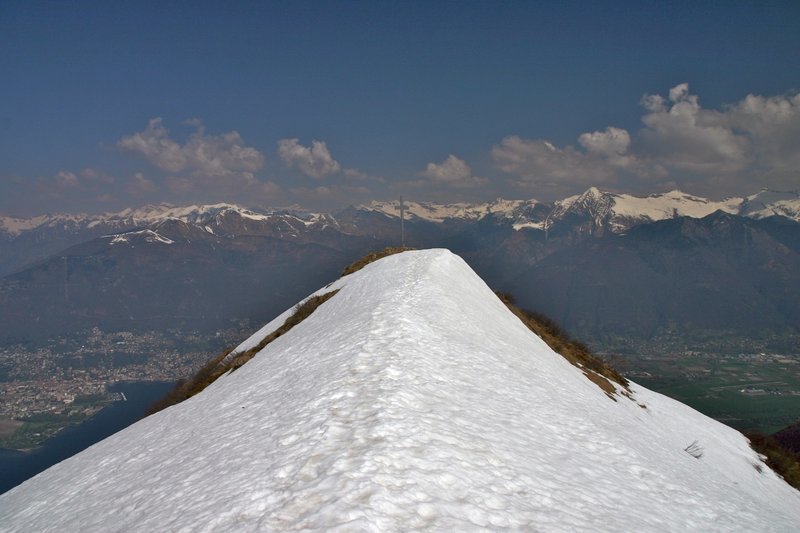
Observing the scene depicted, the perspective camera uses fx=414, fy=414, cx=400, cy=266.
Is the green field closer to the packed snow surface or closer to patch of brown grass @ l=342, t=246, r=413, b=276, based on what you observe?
patch of brown grass @ l=342, t=246, r=413, b=276

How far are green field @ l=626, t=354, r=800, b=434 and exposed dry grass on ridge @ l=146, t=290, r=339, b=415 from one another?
4773 inches

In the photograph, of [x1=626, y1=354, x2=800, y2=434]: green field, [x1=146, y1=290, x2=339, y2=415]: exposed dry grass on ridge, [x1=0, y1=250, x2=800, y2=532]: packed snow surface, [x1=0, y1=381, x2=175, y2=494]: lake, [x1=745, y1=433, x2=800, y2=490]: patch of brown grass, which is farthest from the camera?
[x1=626, y1=354, x2=800, y2=434]: green field

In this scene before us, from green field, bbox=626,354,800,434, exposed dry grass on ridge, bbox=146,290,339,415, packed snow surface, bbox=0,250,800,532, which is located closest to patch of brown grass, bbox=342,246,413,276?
exposed dry grass on ridge, bbox=146,290,339,415

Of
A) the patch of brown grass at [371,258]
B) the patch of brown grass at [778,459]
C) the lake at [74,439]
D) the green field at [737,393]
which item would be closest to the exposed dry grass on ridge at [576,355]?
the patch of brown grass at [778,459]

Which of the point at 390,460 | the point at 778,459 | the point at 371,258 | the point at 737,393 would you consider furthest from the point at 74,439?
the point at 737,393

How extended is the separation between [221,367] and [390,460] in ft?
89.0

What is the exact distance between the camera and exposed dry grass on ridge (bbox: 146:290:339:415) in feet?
86.9

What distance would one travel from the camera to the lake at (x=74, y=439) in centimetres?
8273

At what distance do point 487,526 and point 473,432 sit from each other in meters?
2.96

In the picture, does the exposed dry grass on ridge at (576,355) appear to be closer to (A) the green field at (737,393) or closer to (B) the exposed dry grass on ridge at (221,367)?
(B) the exposed dry grass on ridge at (221,367)

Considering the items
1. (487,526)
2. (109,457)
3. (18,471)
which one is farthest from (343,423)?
(18,471)

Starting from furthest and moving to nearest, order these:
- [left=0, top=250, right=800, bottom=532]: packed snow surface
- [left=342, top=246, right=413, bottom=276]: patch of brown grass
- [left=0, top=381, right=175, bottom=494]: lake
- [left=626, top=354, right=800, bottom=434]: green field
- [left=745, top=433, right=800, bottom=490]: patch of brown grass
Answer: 1. [left=626, top=354, right=800, bottom=434]: green field
2. [left=0, top=381, right=175, bottom=494]: lake
3. [left=342, top=246, right=413, bottom=276]: patch of brown grass
4. [left=745, top=433, right=800, bottom=490]: patch of brown grass
5. [left=0, top=250, right=800, bottom=532]: packed snow surface

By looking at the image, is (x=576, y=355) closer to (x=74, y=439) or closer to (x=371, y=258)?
(x=371, y=258)

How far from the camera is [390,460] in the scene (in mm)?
6676
